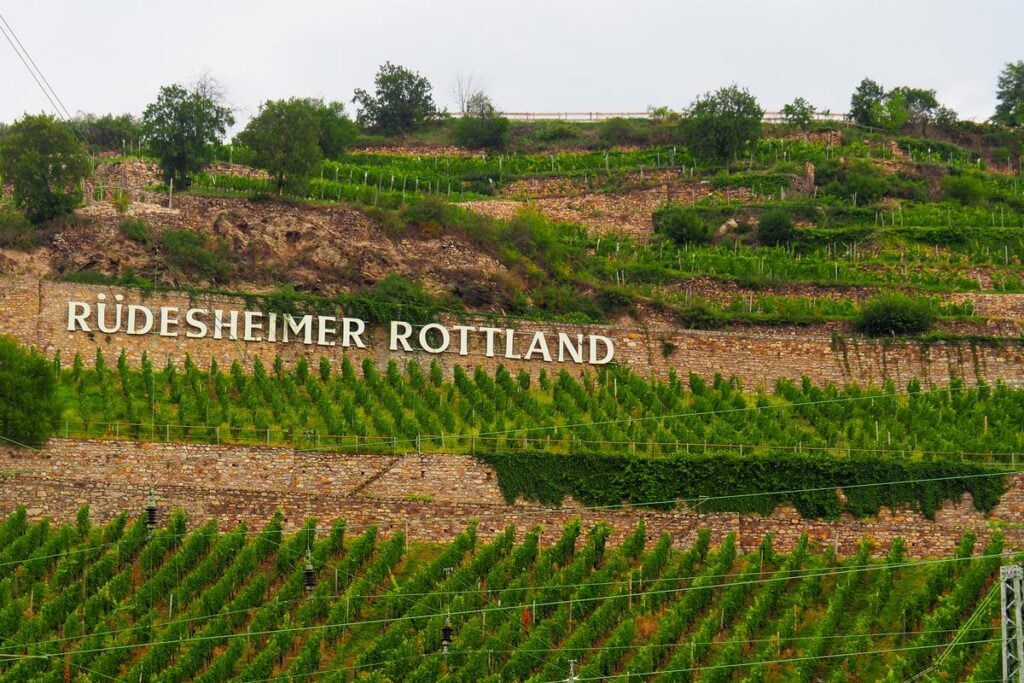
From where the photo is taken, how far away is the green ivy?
4781 cm

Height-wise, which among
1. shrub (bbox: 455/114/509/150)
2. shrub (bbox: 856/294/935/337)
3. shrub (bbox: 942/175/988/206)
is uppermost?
shrub (bbox: 455/114/509/150)

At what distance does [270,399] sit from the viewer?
52.1 m

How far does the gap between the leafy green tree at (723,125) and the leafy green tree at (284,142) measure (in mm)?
Result: 17440

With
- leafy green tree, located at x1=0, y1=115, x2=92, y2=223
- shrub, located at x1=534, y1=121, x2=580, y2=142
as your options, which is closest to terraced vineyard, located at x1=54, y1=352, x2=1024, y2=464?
leafy green tree, located at x1=0, y1=115, x2=92, y2=223

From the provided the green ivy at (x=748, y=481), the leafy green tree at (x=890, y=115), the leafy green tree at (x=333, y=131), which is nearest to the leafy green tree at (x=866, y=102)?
the leafy green tree at (x=890, y=115)

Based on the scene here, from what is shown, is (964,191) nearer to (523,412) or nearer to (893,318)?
(893,318)

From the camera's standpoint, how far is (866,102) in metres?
84.4

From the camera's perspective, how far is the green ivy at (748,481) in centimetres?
4781

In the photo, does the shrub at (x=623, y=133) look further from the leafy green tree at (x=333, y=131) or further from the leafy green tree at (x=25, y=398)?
the leafy green tree at (x=25, y=398)

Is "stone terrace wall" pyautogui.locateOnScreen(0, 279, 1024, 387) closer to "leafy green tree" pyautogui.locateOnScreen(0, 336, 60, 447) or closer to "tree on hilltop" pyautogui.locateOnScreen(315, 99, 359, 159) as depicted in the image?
"leafy green tree" pyautogui.locateOnScreen(0, 336, 60, 447)

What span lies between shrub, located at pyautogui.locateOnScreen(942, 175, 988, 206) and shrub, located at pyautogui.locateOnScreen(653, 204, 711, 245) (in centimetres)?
924

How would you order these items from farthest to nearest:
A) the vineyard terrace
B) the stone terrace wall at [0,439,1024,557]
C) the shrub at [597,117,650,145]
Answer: the shrub at [597,117,650,145]
the vineyard terrace
the stone terrace wall at [0,439,1024,557]

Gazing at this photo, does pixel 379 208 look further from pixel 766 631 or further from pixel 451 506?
pixel 766 631

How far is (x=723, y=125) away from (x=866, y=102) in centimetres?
1049
